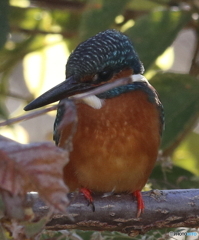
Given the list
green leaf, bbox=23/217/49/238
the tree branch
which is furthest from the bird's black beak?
green leaf, bbox=23/217/49/238

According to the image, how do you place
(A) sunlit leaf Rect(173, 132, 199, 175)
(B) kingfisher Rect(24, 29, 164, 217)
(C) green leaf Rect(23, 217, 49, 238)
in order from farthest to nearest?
1. (A) sunlit leaf Rect(173, 132, 199, 175)
2. (B) kingfisher Rect(24, 29, 164, 217)
3. (C) green leaf Rect(23, 217, 49, 238)

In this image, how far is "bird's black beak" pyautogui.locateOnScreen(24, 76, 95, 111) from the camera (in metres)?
1.36

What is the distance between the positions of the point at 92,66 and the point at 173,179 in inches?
32.3

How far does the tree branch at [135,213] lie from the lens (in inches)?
56.0

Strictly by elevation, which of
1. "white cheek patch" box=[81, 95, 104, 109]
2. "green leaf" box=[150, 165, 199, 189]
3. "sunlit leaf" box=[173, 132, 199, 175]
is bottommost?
"sunlit leaf" box=[173, 132, 199, 175]

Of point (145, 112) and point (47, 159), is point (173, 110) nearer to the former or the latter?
point (145, 112)

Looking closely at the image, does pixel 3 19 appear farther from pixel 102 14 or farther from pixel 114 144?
pixel 114 144

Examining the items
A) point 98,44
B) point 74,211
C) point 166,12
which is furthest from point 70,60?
point 166,12

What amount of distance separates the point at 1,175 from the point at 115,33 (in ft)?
3.38

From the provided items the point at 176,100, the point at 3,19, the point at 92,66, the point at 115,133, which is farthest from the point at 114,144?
the point at 3,19

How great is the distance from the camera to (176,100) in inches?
83.6

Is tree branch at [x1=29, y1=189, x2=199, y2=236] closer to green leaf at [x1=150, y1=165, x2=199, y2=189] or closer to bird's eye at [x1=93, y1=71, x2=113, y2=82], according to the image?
bird's eye at [x1=93, y1=71, x2=113, y2=82]

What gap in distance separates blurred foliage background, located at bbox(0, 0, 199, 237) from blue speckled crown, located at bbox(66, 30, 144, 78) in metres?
0.39

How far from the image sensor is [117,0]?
85.6 inches
